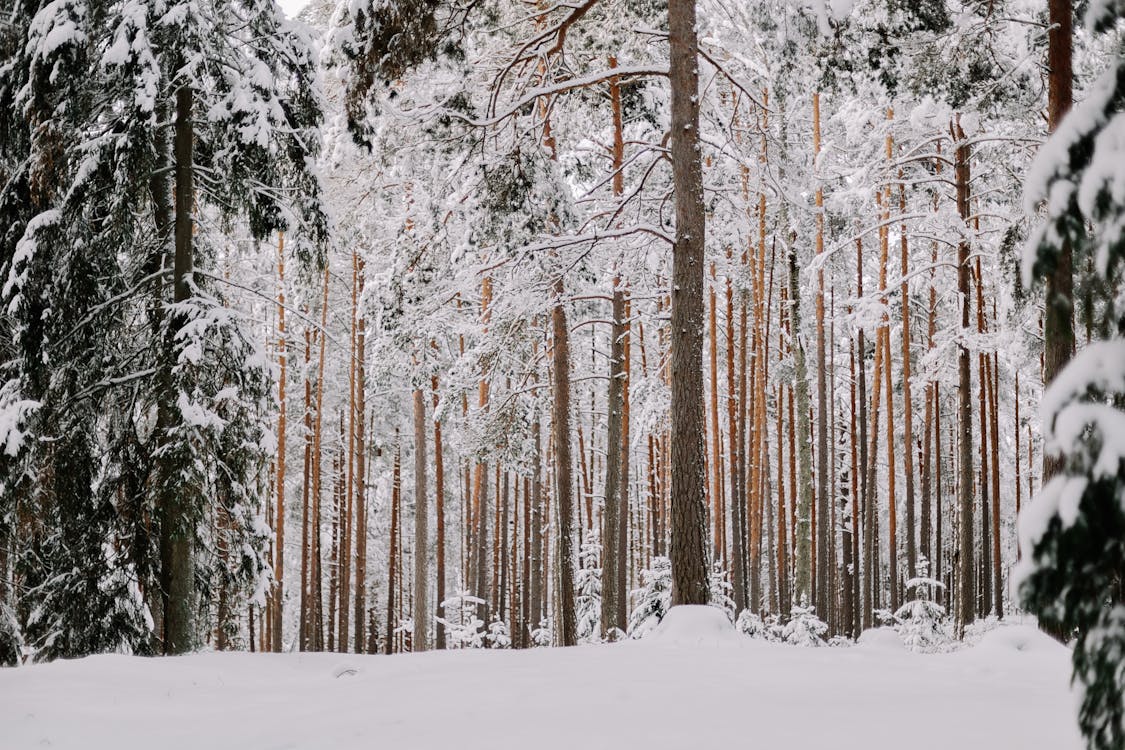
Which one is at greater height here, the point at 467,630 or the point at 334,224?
the point at 334,224

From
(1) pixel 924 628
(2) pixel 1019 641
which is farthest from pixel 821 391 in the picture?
(2) pixel 1019 641

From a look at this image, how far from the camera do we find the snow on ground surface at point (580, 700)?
3.78m

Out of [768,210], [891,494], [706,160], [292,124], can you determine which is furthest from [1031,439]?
[292,124]

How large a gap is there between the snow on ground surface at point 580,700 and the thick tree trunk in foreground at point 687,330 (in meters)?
1.15

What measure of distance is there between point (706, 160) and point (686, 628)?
29.9 feet

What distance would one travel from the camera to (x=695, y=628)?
686cm

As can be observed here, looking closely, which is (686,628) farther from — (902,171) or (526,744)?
(902,171)

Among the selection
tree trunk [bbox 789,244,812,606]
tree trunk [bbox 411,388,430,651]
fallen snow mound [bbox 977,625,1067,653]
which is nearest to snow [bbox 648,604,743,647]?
fallen snow mound [bbox 977,625,1067,653]

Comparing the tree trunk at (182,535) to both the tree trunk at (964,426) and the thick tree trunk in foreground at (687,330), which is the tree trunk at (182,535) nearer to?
the thick tree trunk in foreground at (687,330)

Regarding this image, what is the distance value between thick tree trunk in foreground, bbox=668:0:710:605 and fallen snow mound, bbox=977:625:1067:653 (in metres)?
2.40

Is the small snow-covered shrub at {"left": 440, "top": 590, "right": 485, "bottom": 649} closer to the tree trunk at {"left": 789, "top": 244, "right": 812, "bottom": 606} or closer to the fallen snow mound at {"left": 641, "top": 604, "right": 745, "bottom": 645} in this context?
the tree trunk at {"left": 789, "top": 244, "right": 812, "bottom": 606}

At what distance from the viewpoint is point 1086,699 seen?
207 centimetres

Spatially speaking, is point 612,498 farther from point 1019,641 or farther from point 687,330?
point 1019,641

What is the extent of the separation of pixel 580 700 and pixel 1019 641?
379cm
